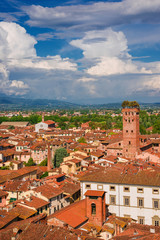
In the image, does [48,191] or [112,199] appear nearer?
[112,199]

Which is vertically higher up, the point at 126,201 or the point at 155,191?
the point at 155,191

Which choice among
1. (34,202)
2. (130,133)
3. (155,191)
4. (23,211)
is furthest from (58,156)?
(23,211)

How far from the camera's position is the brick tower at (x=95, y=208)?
24.0m

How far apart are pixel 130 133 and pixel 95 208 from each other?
33.0 m

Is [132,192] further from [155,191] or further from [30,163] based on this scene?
[30,163]

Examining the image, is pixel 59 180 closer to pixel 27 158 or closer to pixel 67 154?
pixel 67 154

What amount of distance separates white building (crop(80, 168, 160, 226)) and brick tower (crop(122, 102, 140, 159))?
25.3m

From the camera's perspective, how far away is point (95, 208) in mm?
24328

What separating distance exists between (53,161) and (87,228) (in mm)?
32718

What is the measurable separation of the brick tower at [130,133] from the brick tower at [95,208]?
3180 centimetres

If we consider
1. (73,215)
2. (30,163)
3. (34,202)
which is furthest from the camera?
(30,163)

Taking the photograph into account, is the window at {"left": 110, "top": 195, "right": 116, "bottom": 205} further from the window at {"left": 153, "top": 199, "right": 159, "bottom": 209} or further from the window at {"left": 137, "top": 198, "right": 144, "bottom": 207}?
the window at {"left": 153, "top": 199, "right": 159, "bottom": 209}

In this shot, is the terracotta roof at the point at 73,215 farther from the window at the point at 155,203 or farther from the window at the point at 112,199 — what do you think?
the window at the point at 155,203

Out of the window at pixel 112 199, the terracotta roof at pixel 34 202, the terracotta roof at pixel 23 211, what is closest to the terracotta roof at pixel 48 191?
the terracotta roof at pixel 34 202
